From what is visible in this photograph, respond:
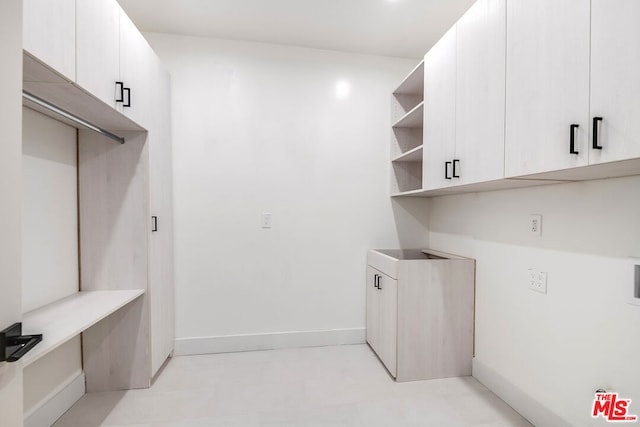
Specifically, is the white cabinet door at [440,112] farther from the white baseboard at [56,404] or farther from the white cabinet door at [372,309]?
the white baseboard at [56,404]

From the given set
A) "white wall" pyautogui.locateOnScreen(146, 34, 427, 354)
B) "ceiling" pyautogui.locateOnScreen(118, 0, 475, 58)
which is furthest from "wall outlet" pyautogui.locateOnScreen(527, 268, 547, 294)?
"ceiling" pyautogui.locateOnScreen(118, 0, 475, 58)

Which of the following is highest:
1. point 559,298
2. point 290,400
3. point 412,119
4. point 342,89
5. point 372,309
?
point 342,89

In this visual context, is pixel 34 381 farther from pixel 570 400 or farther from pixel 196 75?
pixel 570 400

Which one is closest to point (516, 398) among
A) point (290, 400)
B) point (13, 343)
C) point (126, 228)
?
point (290, 400)

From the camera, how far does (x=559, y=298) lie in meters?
1.52


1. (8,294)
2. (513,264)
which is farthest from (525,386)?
(8,294)

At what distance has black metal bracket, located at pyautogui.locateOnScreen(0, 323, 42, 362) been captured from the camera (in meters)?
0.80

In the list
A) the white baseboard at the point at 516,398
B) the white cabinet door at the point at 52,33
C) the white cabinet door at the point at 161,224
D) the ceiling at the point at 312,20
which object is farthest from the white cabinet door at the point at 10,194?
the white baseboard at the point at 516,398

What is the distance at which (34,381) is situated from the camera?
1531 mm

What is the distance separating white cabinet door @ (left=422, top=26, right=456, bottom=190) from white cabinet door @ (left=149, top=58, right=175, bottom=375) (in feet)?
6.10

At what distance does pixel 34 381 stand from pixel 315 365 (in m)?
1.65

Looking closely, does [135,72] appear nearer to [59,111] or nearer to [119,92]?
[119,92]

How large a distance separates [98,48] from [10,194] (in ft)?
3.02

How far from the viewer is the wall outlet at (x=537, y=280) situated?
5.23ft
